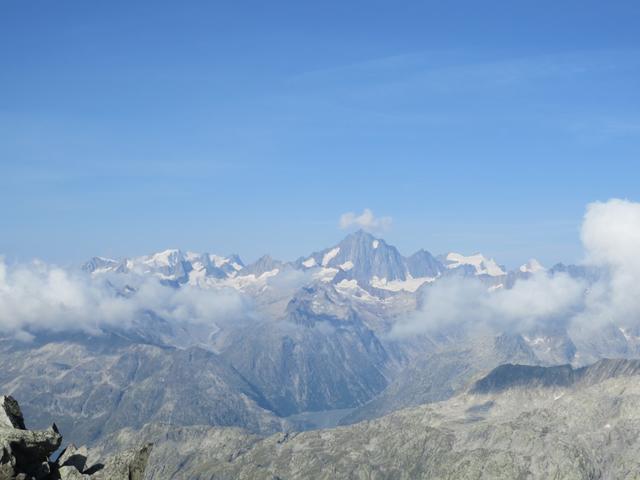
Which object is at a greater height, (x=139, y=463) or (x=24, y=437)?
(x=24, y=437)

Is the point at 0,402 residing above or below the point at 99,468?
above

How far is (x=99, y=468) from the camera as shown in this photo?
44.8 m

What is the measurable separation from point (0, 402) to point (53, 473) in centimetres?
633

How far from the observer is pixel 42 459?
42.1 meters

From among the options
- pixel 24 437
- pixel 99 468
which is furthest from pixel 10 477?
pixel 99 468

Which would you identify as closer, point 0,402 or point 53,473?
point 53,473

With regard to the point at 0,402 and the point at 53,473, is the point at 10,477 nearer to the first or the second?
the point at 53,473

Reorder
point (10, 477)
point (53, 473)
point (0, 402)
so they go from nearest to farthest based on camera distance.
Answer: point (10, 477), point (53, 473), point (0, 402)

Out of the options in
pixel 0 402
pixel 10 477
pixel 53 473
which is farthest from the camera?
pixel 0 402

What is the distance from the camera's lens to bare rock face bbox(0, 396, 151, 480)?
38938mm

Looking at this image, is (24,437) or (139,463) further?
(139,463)

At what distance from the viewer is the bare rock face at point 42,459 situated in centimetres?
3894

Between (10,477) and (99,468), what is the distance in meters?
7.20

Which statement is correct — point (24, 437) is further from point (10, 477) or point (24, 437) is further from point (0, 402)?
point (0, 402)
